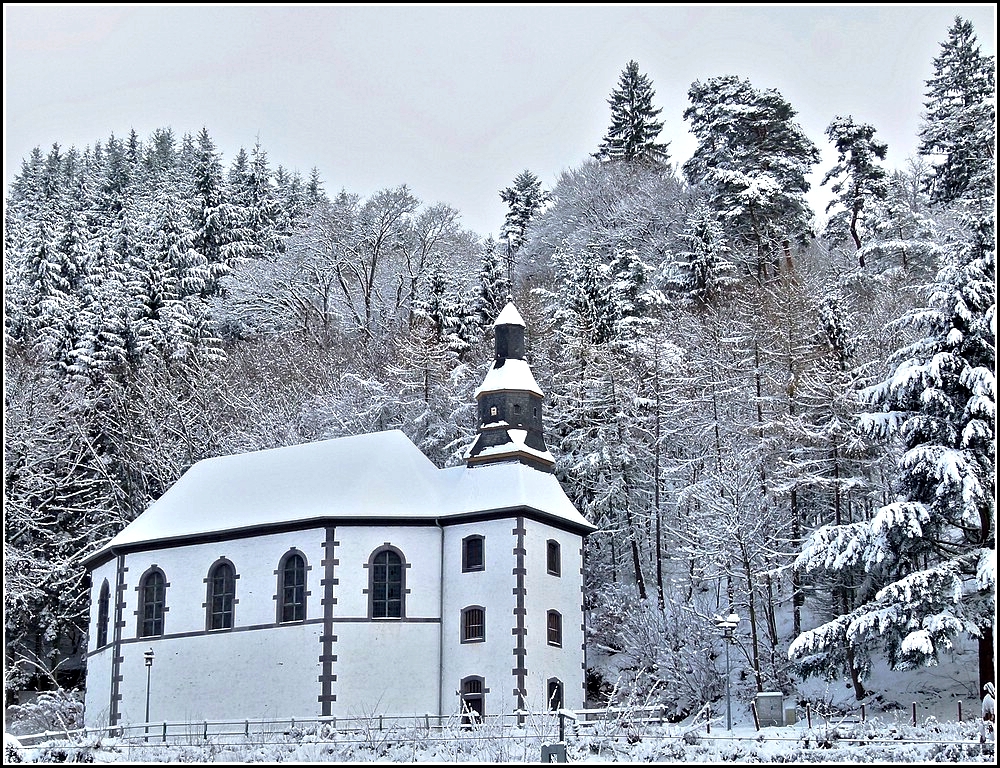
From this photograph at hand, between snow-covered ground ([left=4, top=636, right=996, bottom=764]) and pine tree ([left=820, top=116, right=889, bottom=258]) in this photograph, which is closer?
snow-covered ground ([left=4, top=636, right=996, bottom=764])

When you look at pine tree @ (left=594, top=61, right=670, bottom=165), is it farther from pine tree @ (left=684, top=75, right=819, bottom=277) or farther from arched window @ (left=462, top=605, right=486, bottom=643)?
arched window @ (left=462, top=605, right=486, bottom=643)

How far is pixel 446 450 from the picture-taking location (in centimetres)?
5069

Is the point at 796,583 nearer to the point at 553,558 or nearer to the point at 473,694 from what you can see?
the point at 553,558

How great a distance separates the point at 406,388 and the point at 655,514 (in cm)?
1320

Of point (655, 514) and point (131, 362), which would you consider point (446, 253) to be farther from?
point (655, 514)

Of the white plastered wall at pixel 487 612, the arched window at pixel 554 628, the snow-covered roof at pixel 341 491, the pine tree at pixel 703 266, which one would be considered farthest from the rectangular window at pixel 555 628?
the pine tree at pixel 703 266

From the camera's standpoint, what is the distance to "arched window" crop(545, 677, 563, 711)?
3706 cm

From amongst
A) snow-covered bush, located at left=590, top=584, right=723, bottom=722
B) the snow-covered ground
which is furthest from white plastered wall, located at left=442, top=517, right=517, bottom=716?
snow-covered bush, located at left=590, top=584, right=723, bottom=722

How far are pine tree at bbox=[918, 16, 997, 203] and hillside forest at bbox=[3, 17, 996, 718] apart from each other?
0.21 metres

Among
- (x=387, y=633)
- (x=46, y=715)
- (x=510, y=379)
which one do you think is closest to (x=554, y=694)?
(x=387, y=633)

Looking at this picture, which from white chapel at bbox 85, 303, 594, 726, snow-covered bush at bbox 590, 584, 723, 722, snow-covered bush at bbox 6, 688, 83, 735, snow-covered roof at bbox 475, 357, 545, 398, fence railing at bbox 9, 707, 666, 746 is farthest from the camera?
snow-covered bush at bbox 6, 688, 83, 735

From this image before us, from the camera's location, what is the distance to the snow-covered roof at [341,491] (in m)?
39.3

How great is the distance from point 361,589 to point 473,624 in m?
3.75

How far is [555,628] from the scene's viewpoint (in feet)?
127
